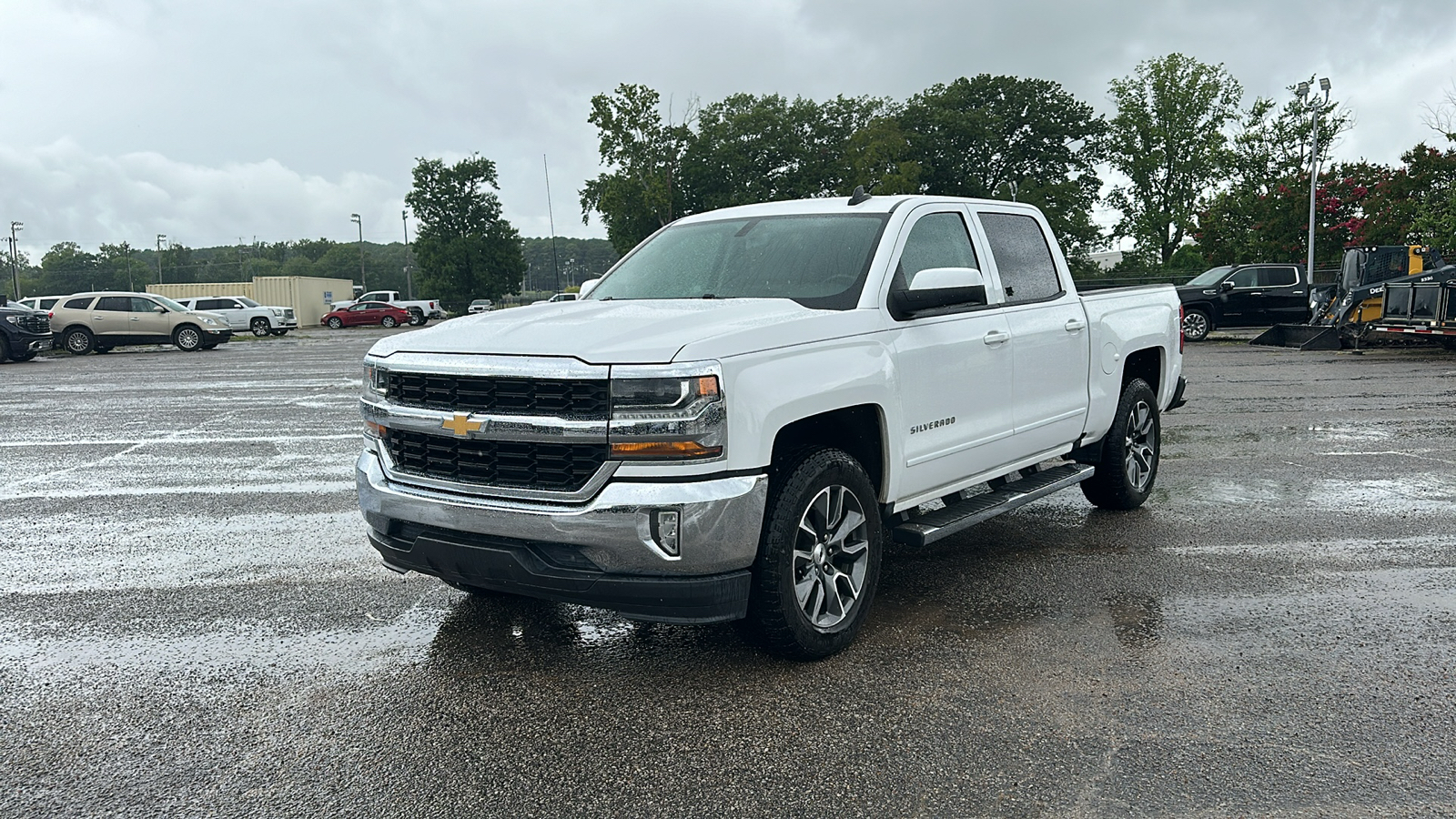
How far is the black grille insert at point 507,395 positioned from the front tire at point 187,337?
28786 mm

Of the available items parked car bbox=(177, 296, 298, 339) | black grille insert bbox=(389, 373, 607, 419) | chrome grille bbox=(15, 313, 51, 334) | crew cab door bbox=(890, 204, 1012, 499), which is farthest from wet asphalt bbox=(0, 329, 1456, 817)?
parked car bbox=(177, 296, 298, 339)

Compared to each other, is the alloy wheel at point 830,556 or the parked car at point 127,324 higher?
the parked car at point 127,324

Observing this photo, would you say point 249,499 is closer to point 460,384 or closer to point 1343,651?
point 460,384

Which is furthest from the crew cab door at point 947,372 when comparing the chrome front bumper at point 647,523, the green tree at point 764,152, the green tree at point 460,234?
the green tree at point 460,234

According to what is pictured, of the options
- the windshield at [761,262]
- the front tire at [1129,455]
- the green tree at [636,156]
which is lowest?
the front tire at [1129,455]

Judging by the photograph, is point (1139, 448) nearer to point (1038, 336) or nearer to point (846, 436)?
point (1038, 336)

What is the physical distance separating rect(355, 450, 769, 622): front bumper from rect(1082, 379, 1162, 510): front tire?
358 cm

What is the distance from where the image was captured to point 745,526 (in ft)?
12.8

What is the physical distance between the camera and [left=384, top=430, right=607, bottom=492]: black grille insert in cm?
390

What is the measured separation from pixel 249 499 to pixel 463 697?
458 cm

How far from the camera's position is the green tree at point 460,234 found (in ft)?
292

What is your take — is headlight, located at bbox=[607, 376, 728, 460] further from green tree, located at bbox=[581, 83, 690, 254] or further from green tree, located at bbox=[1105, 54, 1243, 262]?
green tree, located at bbox=[1105, 54, 1243, 262]

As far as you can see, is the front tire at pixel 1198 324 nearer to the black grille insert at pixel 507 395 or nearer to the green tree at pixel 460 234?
the black grille insert at pixel 507 395

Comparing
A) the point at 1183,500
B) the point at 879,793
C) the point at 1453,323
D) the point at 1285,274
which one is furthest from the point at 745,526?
the point at 1285,274
